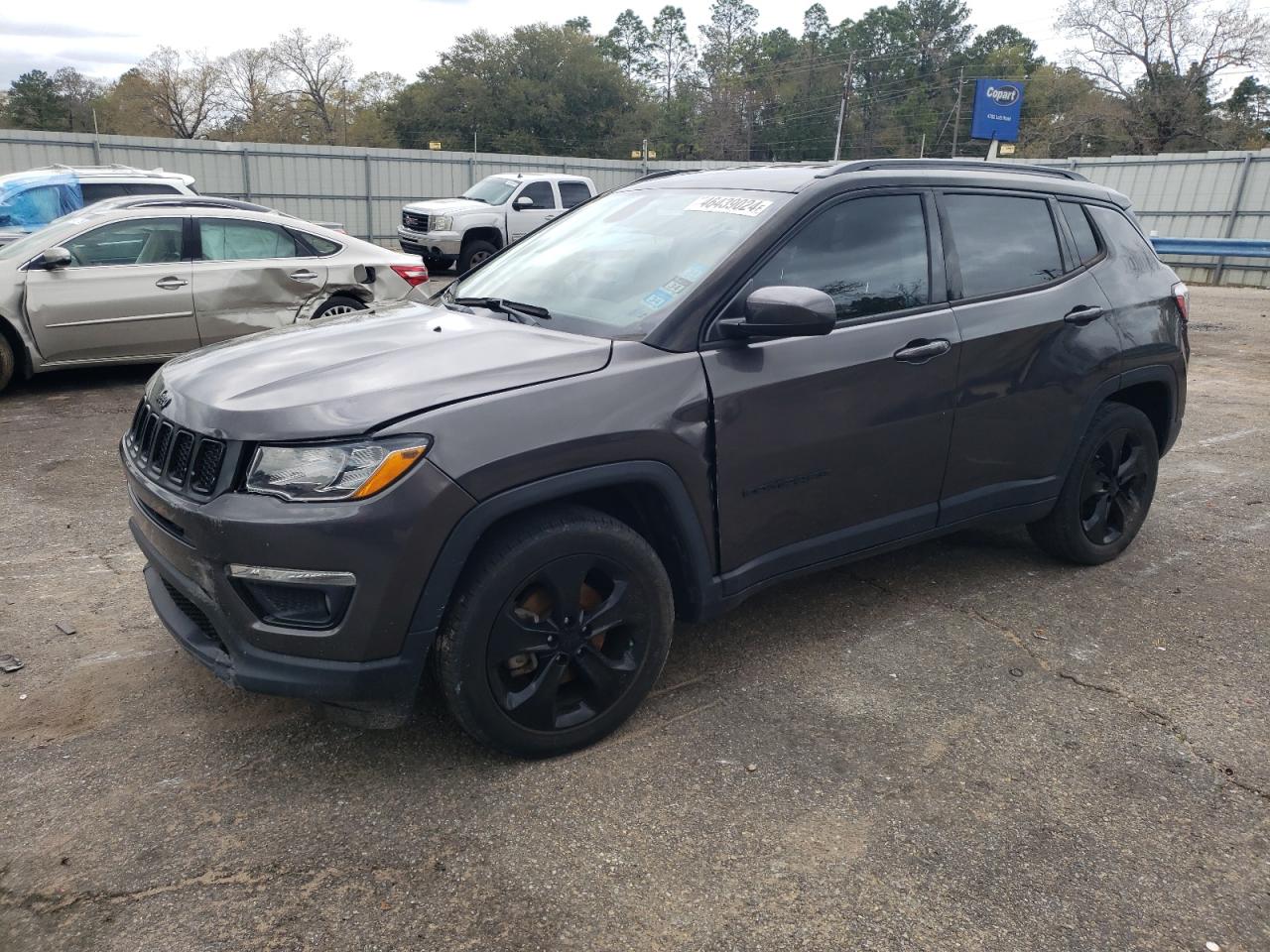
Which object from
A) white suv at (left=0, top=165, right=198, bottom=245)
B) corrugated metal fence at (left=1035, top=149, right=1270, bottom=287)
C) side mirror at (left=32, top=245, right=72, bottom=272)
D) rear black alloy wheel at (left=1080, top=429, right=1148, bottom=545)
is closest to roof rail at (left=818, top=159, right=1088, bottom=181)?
rear black alloy wheel at (left=1080, top=429, right=1148, bottom=545)

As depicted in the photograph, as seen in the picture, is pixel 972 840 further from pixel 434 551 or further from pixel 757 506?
pixel 434 551

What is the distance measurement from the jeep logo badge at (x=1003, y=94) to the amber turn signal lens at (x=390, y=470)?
33.5m

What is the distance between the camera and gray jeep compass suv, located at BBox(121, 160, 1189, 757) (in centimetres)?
254

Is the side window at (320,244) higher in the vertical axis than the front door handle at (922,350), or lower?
lower

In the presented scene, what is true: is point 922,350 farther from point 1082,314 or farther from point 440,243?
point 440,243

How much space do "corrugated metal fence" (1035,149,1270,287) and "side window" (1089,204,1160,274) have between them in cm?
1846

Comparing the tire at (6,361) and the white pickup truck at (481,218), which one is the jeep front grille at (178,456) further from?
the white pickup truck at (481,218)

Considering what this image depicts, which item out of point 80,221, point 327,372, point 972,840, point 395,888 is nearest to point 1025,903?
point 972,840

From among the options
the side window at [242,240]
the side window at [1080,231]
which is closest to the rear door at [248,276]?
the side window at [242,240]

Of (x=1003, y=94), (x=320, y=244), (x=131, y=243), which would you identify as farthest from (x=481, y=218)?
(x=1003, y=94)

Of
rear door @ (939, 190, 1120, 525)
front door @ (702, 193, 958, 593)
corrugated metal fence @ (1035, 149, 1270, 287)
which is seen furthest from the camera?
corrugated metal fence @ (1035, 149, 1270, 287)

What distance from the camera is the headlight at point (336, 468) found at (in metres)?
2.48

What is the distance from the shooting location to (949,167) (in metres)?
3.94

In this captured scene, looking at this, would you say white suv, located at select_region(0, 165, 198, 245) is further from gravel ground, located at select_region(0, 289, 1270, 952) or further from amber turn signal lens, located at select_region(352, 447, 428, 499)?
amber turn signal lens, located at select_region(352, 447, 428, 499)
